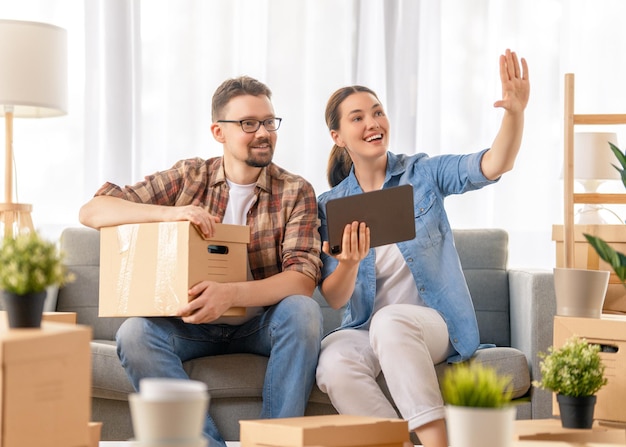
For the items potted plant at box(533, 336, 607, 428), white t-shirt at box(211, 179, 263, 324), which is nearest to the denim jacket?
white t-shirt at box(211, 179, 263, 324)

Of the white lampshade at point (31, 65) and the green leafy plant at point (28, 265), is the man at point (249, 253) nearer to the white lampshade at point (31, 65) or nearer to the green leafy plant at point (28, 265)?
the white lampshade at point (31, 65)

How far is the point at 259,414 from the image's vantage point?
2252mm

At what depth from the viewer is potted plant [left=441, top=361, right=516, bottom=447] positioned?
47.0 inches

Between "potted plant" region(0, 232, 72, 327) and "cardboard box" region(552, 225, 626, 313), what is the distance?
155cm

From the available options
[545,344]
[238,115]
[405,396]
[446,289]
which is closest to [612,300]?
[545,344]

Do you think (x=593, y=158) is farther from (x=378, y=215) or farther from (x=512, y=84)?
(x=378, y=215)

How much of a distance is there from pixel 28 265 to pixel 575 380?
0.99 metres

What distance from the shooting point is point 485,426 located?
1194 mm

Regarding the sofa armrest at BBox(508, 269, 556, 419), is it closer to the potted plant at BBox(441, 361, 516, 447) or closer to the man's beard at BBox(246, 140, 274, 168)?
the man's beard at BBox(246, 140, 274, 168)

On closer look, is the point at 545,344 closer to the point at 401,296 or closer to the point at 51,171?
the point at 401,296

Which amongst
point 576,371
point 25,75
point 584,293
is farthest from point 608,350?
point 25,75

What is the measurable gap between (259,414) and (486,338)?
87 cm

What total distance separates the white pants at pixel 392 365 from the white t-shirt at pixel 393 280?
0.12 meters

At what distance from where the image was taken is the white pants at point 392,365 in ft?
6.65
